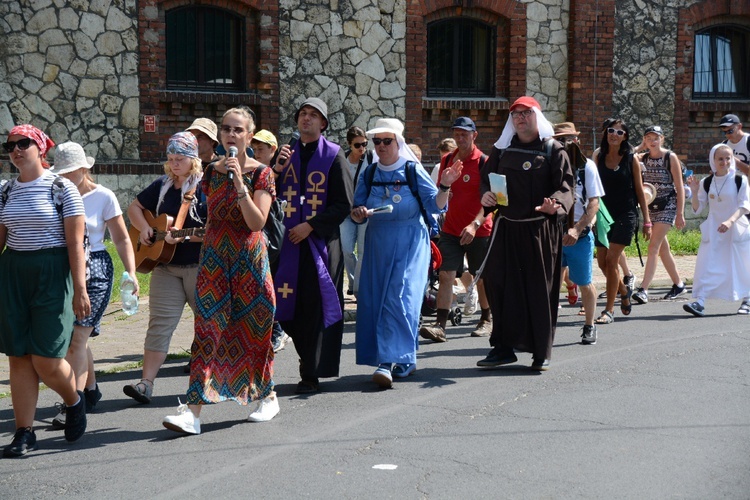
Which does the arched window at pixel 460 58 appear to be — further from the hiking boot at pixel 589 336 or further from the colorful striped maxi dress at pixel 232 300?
the colorful striped maxi dress at pixel 232 300

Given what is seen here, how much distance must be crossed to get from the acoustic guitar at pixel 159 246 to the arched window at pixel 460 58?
1059 centimetres

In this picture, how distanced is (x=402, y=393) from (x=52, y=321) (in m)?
2.71

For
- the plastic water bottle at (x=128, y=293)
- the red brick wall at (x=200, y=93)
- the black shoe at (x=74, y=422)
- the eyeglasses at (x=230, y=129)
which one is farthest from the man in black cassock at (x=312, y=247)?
the red brick wall at (x=200, y=93)

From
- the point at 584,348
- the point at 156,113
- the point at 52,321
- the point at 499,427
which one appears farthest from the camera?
the point at 156,113

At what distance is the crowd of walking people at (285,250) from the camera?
6.62m

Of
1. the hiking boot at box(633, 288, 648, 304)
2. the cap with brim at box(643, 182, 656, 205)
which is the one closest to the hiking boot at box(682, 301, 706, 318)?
the hiking boot at box(633, 288, 648, 304)

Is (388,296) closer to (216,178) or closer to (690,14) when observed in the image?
(216,178)

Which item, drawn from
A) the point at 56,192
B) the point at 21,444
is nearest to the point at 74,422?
the point at 21,444

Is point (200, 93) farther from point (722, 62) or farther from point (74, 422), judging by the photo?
point (74, 422)

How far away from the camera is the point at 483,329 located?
36.3ft

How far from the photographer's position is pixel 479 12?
1841cm

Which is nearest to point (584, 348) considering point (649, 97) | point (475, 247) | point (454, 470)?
point (475, 247)

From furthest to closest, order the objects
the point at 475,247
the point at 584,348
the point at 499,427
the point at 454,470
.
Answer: the point at 475,247 < the point at 584,348 < the point at 499,427 < the point at 454,470

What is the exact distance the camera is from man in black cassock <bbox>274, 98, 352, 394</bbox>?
8289 millimetres
